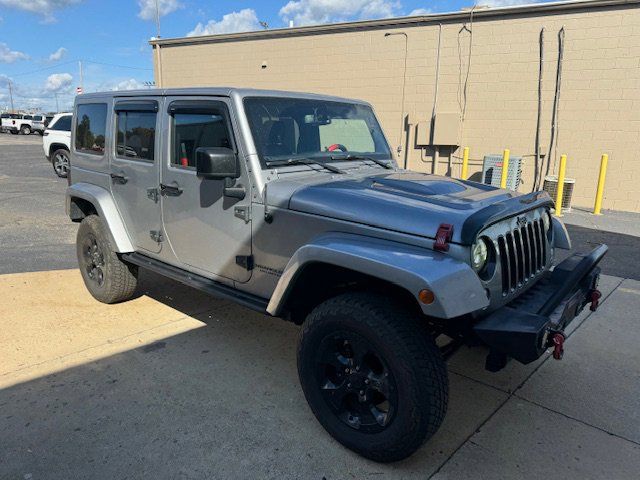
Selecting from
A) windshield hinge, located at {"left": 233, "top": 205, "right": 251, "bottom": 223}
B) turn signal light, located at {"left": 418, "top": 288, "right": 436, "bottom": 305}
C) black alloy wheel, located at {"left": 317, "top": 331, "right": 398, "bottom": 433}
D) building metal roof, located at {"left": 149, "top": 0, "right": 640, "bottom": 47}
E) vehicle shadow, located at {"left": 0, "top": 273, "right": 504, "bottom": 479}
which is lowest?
vehicle shadow, located at {"left": 0, "top": 273, "right": 504, "bottom": 479}

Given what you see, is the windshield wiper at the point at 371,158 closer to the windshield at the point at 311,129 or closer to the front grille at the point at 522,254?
the windshield at the point at 311,129

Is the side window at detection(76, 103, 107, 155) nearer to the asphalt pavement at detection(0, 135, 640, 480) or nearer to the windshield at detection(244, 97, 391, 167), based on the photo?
the asphalt pavement at detection(0, 135, 640, 480)

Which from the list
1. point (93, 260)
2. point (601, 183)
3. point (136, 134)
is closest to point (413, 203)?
point (136, 134)

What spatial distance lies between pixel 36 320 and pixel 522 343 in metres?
3.87

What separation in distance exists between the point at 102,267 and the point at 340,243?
2805 millimetres

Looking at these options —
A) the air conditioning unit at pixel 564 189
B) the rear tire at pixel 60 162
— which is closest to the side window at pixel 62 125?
the rear tire at pixel 60 162

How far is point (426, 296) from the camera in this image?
2113 mm

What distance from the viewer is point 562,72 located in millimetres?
10164

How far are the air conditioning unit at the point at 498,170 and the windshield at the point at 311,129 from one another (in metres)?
7.35

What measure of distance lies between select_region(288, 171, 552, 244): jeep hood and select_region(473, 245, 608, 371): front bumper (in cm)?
42

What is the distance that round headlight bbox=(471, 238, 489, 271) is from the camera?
2371 millimetres

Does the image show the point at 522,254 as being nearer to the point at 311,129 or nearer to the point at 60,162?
the point at 311,129

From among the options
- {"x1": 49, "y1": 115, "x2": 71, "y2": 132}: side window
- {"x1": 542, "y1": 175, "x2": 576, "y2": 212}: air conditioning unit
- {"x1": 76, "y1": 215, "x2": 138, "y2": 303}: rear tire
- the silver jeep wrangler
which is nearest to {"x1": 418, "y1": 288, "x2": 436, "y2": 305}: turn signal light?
the silver jeep wrangler

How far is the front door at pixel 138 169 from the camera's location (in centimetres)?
371
